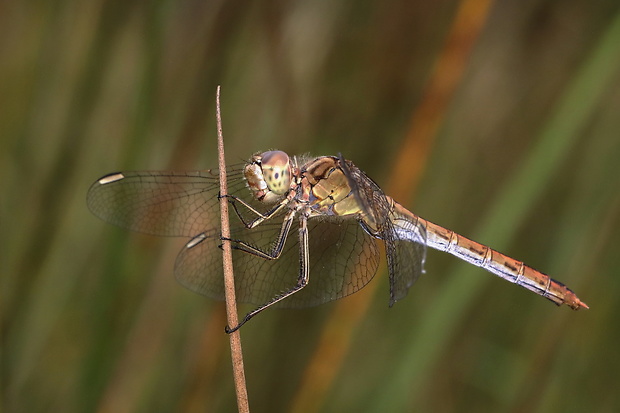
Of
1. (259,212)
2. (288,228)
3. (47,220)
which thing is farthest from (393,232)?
(47,220)

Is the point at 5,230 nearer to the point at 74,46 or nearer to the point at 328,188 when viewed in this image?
the point at 74,46

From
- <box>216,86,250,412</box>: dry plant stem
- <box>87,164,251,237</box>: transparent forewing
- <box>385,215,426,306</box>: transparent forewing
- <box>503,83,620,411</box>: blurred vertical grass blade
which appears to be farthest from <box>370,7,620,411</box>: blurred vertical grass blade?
<box>216,86,250,412</box>: dry plant stem

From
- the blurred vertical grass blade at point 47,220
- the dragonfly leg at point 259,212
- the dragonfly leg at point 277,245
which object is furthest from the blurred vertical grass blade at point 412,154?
the blurred vertical grass blade at point 47,220

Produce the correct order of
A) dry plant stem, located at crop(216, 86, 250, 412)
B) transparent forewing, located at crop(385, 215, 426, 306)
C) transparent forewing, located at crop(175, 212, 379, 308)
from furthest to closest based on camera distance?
transparent forewing, located at crop(175, 212, 379, 308) < transparent forewing, located at crop(385, 215, 426, 306) < dry plant stem, located at crop(216, 86, 250, 412)

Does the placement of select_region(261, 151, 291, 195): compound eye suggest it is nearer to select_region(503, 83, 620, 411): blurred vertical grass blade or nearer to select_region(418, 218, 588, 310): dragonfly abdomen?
select_region(418, 218, 588, 310): dragonfly abdomen

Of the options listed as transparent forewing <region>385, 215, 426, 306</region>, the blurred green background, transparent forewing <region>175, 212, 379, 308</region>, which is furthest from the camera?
the blurred green background

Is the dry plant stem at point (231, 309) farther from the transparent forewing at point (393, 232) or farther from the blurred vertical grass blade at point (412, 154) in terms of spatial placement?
the blurred vertical grass blade at point (412, 154)

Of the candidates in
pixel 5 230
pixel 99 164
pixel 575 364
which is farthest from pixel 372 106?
pixel 5 230
